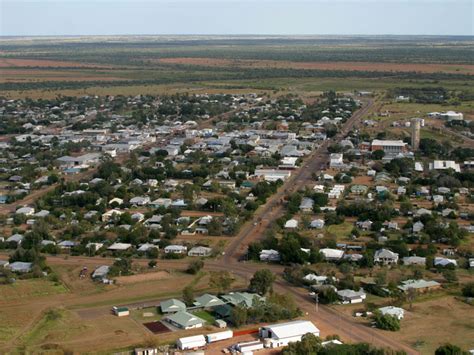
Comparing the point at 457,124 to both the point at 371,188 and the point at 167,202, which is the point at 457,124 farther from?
the point at 167,202

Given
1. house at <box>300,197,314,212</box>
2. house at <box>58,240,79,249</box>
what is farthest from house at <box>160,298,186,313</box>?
house at <box>300,197,314,212</box>

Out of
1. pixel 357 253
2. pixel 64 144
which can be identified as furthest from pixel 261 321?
pixel 64 144

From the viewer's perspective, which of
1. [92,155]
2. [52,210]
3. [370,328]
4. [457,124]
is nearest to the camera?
[370,328]

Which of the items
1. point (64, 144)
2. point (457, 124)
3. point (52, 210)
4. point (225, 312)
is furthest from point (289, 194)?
point (457, 124)

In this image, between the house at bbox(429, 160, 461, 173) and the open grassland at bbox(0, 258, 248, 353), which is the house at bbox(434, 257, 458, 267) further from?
the house at bbox(429, 160, 461, 173)

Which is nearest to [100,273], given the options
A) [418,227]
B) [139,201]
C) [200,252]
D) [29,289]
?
[29,289]

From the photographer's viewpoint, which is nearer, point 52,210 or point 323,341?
point 323,341

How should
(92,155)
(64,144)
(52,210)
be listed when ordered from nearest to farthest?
(52,210)
(92,155)
(64,144)
